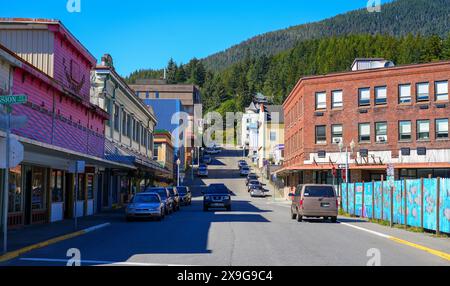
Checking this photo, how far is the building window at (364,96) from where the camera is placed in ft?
180

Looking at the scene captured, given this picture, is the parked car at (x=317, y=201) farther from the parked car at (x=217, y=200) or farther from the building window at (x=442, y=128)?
the building window at (x=442, y=128)

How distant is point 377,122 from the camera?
54.3 m

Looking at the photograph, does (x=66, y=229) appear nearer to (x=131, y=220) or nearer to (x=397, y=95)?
(x=131, y=220)

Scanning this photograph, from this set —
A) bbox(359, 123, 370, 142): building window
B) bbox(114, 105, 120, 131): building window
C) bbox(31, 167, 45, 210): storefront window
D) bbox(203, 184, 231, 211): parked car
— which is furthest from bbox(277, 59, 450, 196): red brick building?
bbox(31, 167, 45, 210): storefront window

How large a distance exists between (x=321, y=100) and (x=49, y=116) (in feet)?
121

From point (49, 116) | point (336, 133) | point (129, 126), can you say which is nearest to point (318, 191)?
point (49, 116)

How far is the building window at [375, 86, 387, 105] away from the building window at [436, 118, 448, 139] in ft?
16.6

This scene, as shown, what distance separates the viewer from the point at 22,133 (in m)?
21.3

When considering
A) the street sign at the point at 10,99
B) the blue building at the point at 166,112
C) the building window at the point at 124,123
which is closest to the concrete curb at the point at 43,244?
the street sign at the point at 10,99

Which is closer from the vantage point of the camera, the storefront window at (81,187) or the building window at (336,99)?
the storefront window at (81,187)

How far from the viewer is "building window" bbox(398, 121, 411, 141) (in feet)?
173

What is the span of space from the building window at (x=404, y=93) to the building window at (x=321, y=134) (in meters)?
7.78

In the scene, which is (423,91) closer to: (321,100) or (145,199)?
(321,100)
